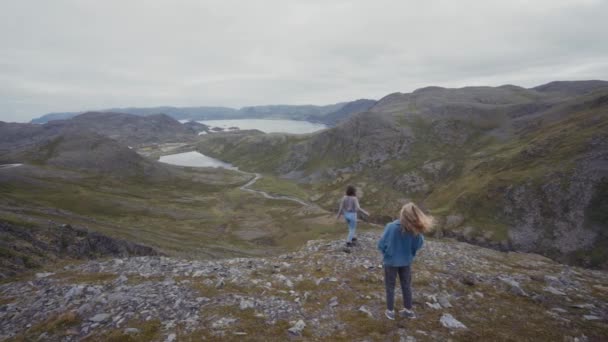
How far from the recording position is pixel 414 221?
9.59 meters

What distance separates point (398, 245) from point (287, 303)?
561 centimetres

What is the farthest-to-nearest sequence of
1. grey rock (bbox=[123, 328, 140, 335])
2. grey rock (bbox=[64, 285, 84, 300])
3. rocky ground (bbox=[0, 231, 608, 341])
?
grey rock (bbox=[64, 285, 84, 300]) < rocky ground (bbox=[0, 231, 608, 341]) < grey rock (bbox=[123, 328, 140, 335])

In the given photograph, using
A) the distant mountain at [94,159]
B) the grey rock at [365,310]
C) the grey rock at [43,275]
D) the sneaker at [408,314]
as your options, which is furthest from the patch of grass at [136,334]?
the distant mountain at [94,159]

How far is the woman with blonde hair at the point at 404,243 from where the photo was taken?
31.7 ft

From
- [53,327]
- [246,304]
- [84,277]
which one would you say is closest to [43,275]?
[84,277]

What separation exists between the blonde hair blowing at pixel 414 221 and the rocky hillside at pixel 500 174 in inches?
3266

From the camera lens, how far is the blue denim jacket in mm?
10102

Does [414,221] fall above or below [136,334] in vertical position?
above

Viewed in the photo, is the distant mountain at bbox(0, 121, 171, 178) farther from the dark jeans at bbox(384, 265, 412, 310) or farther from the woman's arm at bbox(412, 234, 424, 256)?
Answer: the woman's arm at bbox(412, 234, 424, 256)

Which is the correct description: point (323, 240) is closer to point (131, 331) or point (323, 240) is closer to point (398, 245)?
point (398, 245)

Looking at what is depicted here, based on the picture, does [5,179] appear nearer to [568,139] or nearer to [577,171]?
[577,171]

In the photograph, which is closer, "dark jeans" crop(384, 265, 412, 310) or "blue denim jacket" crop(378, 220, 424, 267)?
"blue denim jacket" crop(378, 220, 424, 267)

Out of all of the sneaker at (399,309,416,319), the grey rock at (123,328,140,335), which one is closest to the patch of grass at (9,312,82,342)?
the grey rock at (123,328,140,335)

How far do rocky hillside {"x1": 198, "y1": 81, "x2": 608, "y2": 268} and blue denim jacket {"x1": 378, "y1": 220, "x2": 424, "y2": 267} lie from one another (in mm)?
82646
